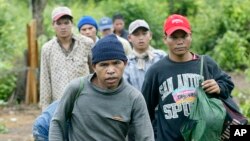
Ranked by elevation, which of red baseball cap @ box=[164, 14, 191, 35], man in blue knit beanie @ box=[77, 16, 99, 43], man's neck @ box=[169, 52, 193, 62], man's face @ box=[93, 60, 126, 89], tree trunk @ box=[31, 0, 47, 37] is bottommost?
man's face @ box=[93, 60, 126, 89]

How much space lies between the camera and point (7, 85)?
1725cm

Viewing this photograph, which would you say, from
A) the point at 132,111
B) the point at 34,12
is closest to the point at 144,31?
the point at 132,111

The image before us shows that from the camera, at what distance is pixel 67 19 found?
773cm

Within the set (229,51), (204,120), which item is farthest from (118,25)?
(204,120)

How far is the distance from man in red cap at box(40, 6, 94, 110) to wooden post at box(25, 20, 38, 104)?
8.56 m

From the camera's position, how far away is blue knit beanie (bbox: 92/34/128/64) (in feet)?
15.7

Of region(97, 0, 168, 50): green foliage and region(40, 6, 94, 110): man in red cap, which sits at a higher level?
region(97, 0, 168, 50): green foliage

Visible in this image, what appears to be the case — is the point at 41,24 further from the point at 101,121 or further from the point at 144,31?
the point at 101,121

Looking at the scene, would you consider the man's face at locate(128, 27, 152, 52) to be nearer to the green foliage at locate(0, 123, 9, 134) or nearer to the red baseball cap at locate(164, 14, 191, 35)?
the red baseball cap at locate(164, 14, 191, 35)

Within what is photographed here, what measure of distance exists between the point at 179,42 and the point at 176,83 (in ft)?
1.08

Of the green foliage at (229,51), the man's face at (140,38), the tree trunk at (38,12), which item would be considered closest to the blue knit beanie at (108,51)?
the man's face at (140,38)

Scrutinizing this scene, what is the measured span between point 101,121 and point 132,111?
0.70 ft

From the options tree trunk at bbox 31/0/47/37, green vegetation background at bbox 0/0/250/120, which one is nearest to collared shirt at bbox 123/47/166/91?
green vegetation background at bbox 0/0/250/120

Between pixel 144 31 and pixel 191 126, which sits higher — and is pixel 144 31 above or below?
above
